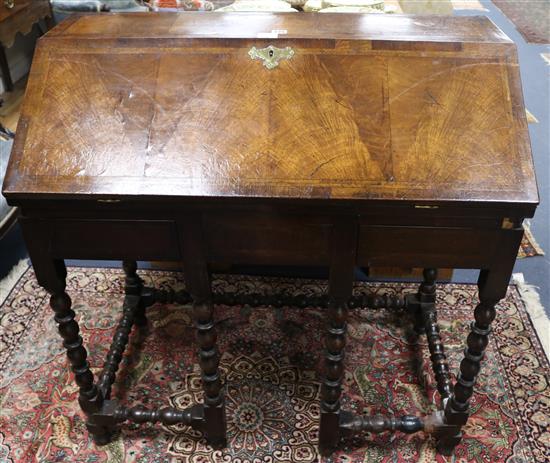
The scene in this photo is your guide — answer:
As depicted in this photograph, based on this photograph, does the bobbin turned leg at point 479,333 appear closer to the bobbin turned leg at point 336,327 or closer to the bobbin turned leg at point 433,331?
the bobbin turned leg at point 433,331

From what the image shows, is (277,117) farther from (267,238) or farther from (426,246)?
(426,246)

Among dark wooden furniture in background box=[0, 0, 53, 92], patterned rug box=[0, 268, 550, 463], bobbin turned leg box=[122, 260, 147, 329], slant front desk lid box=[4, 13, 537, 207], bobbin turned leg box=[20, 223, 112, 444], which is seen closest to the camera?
slant front desk lid box=[4, 13, 537, 207]

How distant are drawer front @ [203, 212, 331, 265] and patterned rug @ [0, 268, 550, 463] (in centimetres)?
72

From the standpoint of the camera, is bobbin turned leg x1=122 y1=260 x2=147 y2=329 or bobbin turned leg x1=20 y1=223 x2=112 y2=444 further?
bobbin turned leg x1=122 y1=260 x2=147 y2=329

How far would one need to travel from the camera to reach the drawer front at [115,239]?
4.37ft

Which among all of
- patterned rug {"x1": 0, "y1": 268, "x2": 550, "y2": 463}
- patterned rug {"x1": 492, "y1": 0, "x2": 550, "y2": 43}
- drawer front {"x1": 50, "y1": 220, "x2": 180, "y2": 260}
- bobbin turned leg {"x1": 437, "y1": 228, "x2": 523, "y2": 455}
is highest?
drawer front {"x1": 50, "y1": 220, "x2": 180, "y2": 260}

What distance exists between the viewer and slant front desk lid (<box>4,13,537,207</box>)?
1.24 meters

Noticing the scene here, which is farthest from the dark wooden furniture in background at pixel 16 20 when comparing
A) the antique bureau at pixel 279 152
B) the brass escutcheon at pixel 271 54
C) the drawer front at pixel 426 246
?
the drawer front at pixel 426 246

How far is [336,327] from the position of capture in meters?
1.48

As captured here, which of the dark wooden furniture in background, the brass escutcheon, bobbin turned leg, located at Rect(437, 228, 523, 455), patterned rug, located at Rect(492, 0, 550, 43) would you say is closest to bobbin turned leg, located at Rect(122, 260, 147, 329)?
the brass escutcheon

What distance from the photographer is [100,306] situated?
2.28 metres

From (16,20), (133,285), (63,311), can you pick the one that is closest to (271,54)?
(63,311)

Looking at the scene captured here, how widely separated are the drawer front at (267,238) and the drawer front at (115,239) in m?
0.10

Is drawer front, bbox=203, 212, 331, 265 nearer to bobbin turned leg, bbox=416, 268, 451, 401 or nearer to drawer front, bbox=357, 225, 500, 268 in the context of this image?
drawer front, bbox=357, 225, 500, 268
